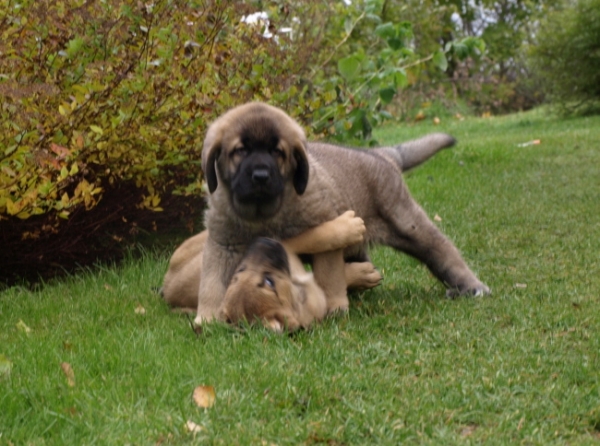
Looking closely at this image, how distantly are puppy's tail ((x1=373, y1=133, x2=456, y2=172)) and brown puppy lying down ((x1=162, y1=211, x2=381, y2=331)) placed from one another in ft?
3.47

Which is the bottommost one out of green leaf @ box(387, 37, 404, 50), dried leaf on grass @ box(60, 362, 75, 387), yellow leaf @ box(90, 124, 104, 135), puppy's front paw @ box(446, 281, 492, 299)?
puppy's front paw @ box(446, 281, 492, 299)

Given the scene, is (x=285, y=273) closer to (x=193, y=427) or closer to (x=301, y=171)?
(x=301, y=171)

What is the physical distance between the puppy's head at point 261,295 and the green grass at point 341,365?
11cm

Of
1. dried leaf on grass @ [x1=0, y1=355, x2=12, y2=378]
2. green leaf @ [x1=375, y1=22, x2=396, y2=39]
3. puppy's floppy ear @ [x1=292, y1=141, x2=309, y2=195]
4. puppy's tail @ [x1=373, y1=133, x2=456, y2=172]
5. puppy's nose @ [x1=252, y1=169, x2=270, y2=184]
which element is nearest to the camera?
dried leaf on grass @ [x1=0, y1=355, x2=12, y2=378]

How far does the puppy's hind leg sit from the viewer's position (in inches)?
192

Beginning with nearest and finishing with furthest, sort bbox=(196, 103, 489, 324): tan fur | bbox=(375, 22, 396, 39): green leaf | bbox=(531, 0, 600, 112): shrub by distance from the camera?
bbox=(196, 103, 489, 324): tan fur, bbox=(375, 22, 396, 39): green leaf, bbox=(531, 0, 600, 112): shrub

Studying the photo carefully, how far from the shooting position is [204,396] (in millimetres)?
3469

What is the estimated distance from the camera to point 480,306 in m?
4.94

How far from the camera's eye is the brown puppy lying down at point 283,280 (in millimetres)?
4375

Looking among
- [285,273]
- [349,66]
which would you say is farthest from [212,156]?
[349,66]

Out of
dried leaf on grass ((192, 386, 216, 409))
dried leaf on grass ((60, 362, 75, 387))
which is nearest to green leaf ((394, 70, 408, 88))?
dried leaf on grass ((60, 362, 75, 387))

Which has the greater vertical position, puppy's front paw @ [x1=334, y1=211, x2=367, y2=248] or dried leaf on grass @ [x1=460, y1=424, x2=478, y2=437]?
puppy's front paw @ [x1=334, y1=211, x2=367, y2=248]

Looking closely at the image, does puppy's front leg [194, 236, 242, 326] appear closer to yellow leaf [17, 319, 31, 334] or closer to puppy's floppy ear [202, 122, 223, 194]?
puppy's floppy ear [202, 122, 223, 194]

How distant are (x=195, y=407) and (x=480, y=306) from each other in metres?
2.11
